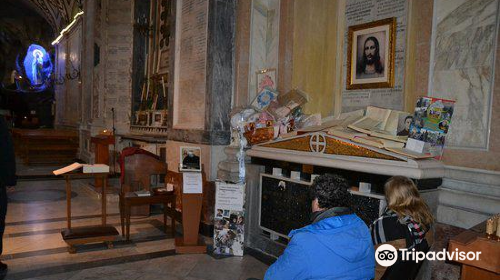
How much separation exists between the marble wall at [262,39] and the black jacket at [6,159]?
2939mm

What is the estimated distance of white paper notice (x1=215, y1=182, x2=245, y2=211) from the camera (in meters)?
4.64

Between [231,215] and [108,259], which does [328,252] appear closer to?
[231,215]

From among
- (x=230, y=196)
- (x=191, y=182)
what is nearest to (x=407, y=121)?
(x=230, y=196)

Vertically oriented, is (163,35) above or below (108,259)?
above

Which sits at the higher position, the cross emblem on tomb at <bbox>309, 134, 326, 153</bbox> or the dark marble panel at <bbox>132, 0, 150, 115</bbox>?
the dark marble panel at <bbox>132, 0, 150, 115</bbox>

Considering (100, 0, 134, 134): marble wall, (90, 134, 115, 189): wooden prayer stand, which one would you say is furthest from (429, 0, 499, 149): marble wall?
(100, 0, 134, 134): marble wall

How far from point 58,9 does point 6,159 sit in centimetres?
1626

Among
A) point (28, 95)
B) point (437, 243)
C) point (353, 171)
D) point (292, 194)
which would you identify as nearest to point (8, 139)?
point (292, 194)

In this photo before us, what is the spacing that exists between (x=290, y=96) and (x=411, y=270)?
122 inches

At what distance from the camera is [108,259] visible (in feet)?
14.6

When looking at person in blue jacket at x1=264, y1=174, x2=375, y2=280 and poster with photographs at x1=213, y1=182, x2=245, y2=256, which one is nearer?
person in blue jacket at x1=264, y1=174, x2=375, y2=280

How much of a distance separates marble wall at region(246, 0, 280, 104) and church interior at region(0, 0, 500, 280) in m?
0.02

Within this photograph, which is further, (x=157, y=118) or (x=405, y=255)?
(x=157, y=118)

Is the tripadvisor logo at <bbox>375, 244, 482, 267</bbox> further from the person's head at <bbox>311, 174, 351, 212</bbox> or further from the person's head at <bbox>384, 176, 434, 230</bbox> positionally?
the person's head at <bbox>311, 174, 351, 212</bbox>
